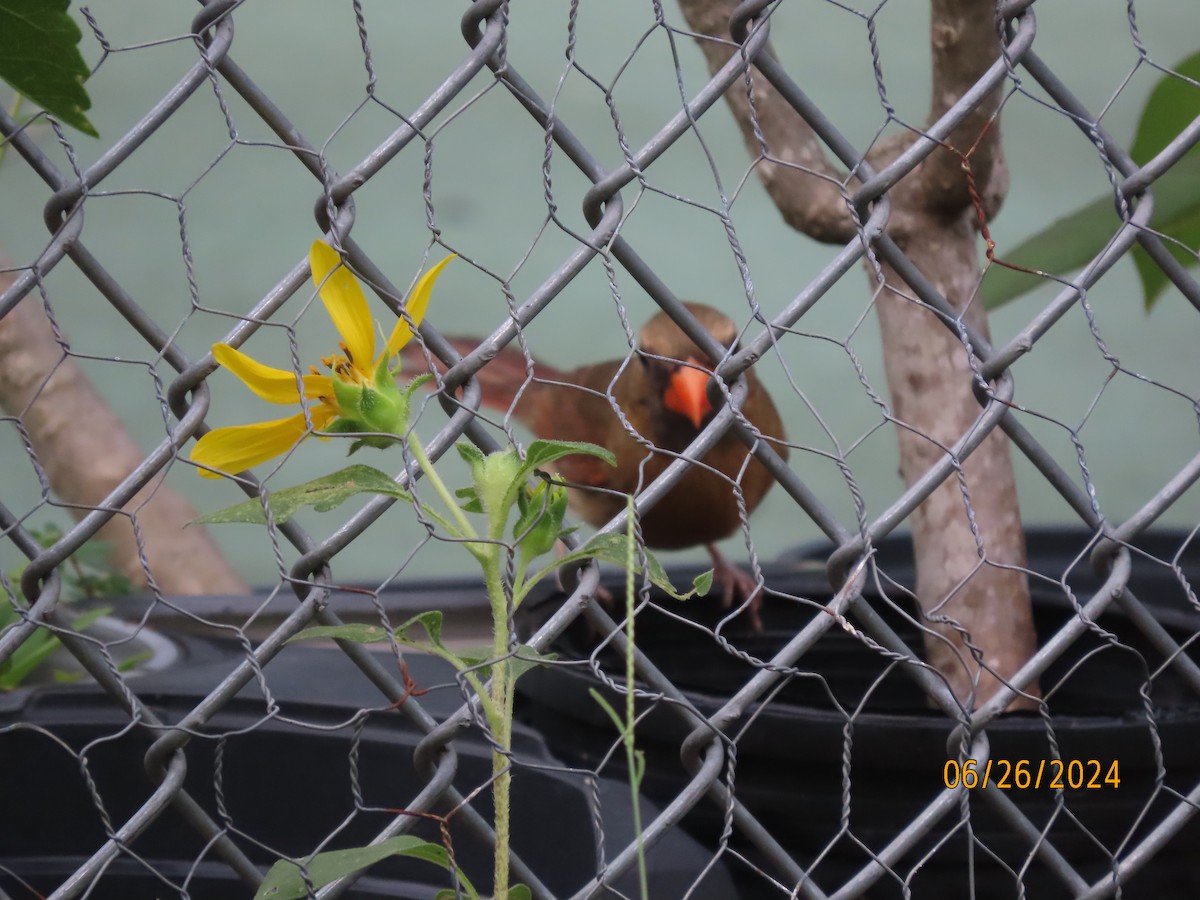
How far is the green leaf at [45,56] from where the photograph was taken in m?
0.42

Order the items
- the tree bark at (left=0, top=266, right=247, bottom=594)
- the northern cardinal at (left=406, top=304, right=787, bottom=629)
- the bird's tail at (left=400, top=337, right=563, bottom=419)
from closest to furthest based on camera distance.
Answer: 1. the northern cardinal at (left=406, top=304, right=787, bottom=629)
2. the tree bark at (left=0, top=266, right=247, bottom=594)
3. the bird's tail at (left=400, top=337, right=563, bottom=419)

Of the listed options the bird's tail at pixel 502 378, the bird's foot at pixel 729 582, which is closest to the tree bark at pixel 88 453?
the bird's tail at pixel 502 378

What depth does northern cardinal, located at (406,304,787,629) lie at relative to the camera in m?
1.33

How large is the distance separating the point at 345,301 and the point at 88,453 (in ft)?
4.08

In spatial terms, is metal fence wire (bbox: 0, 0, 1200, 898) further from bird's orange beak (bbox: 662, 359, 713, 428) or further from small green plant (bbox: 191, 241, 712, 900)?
bird's orange beak (bbox: 662, 359, 713, 428)

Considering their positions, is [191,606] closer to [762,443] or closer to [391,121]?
[391,121]

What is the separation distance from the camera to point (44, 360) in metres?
1.51

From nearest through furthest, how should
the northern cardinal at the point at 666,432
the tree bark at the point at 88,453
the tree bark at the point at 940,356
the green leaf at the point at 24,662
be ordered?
the tree bark at the point at 940,356
the green leaf at the point at 24,662
the northern cardinal at the point at 666,432
the tree bark at the point at 88,453

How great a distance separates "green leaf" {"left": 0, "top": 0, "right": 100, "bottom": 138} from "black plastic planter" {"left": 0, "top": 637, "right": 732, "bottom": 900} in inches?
15.9

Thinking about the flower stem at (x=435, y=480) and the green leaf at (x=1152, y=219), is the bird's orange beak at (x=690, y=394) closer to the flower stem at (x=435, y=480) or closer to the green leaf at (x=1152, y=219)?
the green leaf at (x=1152, y=219)

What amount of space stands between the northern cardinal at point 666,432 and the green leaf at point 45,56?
0.84m

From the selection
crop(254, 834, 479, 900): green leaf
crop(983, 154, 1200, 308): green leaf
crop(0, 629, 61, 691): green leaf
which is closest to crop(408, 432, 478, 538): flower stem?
crop(254, 834, 479, 900): green leaf

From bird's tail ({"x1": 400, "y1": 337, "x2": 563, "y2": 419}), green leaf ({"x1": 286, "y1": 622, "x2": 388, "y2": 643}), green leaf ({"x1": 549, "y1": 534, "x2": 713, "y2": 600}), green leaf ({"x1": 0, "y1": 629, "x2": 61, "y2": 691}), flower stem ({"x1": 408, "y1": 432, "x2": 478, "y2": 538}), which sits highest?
bird's tail ({"x1": 400, "y1": 337, "x2": 563, "y2": 419})

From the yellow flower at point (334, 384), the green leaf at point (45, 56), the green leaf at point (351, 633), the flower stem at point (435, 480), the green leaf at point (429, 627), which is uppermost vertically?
the green leaf at point (45, 56)
